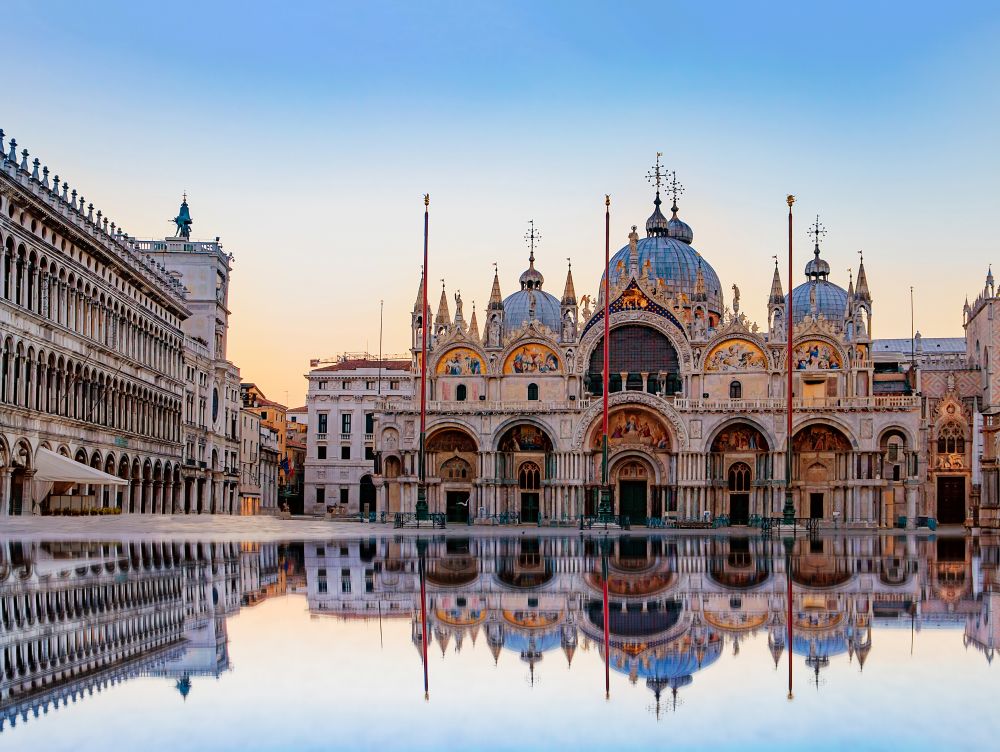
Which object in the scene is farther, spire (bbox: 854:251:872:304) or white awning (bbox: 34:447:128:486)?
spire (bbox: 854:251:872:304)

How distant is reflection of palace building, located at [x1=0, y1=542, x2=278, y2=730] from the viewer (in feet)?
27.5

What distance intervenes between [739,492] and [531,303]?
30.4m

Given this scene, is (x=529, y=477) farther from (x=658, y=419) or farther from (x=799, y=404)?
(x=799, y=404)

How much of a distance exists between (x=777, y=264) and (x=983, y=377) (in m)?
19.8

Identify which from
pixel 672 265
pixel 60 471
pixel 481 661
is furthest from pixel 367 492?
pixel 481 661

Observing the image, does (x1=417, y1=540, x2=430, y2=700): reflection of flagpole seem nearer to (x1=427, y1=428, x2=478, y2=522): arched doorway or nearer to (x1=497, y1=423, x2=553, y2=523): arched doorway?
(x1=497, y1=423, x2=553, y2=523): arched doorway

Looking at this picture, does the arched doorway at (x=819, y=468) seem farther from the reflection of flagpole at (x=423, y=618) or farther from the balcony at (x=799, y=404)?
the reflection of flagpole at (x=423, y=618)

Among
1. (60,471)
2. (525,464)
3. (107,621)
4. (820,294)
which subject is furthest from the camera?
(820,294)

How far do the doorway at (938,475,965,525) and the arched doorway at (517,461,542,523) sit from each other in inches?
1266

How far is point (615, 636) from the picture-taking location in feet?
36.3

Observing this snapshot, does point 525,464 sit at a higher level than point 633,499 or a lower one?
higher

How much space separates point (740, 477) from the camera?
7256 cm

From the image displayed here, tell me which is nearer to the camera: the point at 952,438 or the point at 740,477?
the point at 740,477

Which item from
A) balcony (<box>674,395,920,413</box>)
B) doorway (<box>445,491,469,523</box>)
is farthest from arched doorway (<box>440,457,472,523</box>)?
balcony (<box>674,395,920,413</box>)
